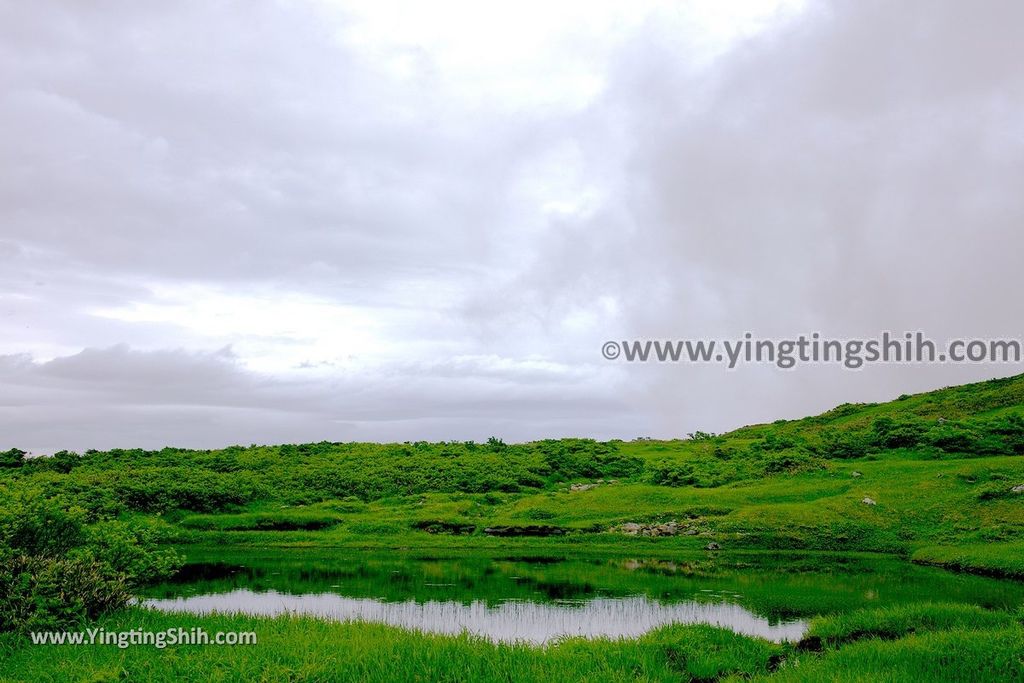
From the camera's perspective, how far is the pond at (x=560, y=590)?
957 inches

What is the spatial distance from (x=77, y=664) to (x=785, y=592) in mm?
25816

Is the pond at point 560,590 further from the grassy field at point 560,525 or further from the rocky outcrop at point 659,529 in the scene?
the rocky outcrop at point 659,529

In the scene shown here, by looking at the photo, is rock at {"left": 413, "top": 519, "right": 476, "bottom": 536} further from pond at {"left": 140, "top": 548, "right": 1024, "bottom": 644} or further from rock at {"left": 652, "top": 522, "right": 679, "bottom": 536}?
rock at {"left": 652, "top": 522, "right": 679, "bottom": 536}

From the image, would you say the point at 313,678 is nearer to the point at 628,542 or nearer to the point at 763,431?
the point at 628,542

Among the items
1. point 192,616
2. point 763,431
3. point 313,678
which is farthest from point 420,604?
point 763,431

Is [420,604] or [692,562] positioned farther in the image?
[692,562]

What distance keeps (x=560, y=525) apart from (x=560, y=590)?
2014 cm

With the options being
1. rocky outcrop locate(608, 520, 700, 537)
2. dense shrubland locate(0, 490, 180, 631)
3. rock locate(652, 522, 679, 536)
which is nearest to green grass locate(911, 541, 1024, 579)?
rocky outcrop locate(608, 520, 700, 537)

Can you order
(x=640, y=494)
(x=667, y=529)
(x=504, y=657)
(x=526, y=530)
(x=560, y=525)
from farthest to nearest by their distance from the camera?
(x=640, y=494) < (x=560, y=525) < (x=526, y=530) < (x=667, y=529) < (x=504, y=657)

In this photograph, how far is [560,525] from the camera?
5075 centimetres

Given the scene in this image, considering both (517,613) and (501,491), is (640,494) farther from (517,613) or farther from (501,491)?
(517,613)

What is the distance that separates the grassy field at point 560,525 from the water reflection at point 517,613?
243 centimetres

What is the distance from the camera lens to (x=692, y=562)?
3981 cm

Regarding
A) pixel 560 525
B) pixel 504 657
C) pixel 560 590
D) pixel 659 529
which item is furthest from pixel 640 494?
pixel 504 657
